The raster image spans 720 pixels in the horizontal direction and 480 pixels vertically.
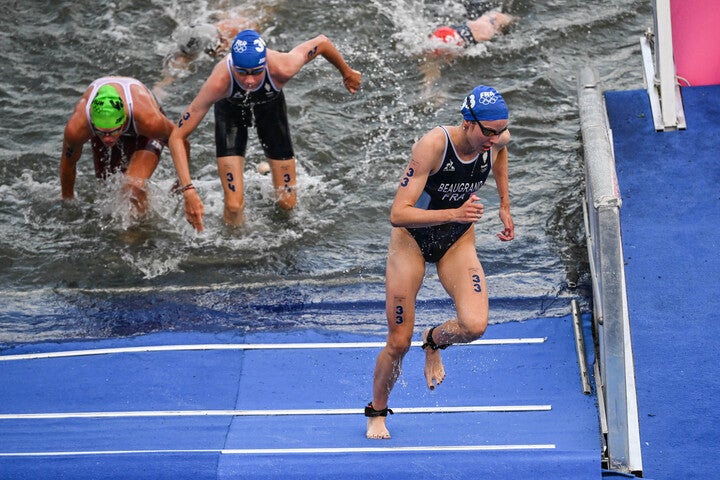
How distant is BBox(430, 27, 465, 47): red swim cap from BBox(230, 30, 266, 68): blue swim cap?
175 inches

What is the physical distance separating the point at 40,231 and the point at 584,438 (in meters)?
5.45

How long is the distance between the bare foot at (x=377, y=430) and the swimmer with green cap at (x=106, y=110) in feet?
10.9

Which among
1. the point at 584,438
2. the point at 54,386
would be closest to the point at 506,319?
the point at 584,438

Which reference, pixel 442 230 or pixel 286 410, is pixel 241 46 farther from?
pixel 286 410

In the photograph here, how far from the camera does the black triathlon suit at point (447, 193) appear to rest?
17.8 ft

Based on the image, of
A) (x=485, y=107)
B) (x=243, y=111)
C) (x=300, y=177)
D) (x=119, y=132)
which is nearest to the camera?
(x=485, y=107)

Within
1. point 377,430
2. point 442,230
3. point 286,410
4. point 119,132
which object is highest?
point 119,132

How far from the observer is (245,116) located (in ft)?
26.5

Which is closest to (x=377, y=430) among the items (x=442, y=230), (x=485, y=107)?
(x=442, y=230)

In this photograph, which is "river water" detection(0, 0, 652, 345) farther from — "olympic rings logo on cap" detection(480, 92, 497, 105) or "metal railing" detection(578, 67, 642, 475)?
"olympic rings logo on cap" detection(480, 92, 497, 105)

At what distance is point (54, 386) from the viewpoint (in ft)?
22.1

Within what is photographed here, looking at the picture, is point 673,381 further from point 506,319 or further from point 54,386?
point 54,386

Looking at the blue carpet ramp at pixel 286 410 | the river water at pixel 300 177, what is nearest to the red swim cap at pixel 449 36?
the river water at pixel 300 177

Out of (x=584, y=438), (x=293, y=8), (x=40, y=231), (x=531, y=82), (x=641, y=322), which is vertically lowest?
(x=584, y=438)
